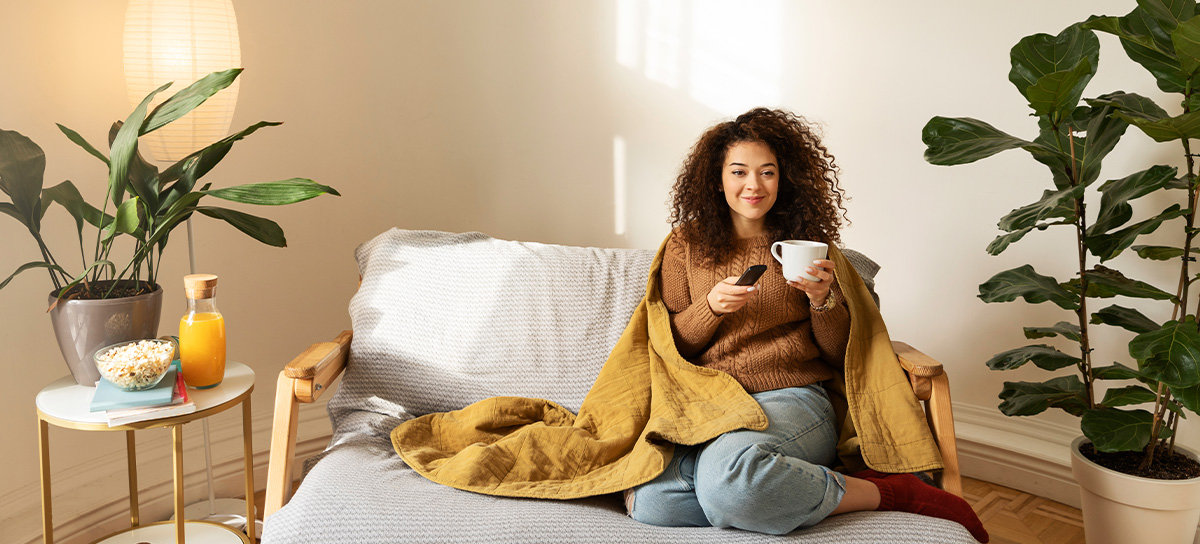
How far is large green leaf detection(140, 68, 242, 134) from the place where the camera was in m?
1.46

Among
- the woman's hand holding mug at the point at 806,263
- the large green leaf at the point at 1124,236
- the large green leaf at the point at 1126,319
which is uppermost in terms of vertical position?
the large green leaf at the point at 1124,236

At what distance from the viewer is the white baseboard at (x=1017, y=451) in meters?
2.19

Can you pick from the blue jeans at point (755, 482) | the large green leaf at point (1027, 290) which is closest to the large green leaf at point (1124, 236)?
the large green leaf at point (1027, 290)

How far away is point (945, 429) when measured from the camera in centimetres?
154

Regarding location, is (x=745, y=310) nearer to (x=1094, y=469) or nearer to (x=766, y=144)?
(x=766, y=144)

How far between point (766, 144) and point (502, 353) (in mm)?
730

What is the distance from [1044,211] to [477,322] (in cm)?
118

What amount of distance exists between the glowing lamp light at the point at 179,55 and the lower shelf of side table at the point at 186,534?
855 millimetres

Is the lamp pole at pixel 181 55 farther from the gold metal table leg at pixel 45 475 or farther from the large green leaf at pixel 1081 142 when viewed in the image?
the large green leaf at pixel 1081 142

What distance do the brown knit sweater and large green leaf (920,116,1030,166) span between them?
34cm

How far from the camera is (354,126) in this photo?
238 cm

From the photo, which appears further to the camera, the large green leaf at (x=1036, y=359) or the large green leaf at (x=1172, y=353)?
the large green leaf at (x=1036, y=359)

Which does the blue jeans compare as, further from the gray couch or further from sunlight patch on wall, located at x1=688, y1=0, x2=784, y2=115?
sunlight patch on wall, located at x1=688, y1=0, x2=784, y2=115

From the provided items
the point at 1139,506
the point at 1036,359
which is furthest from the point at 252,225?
the point at 1139,506
